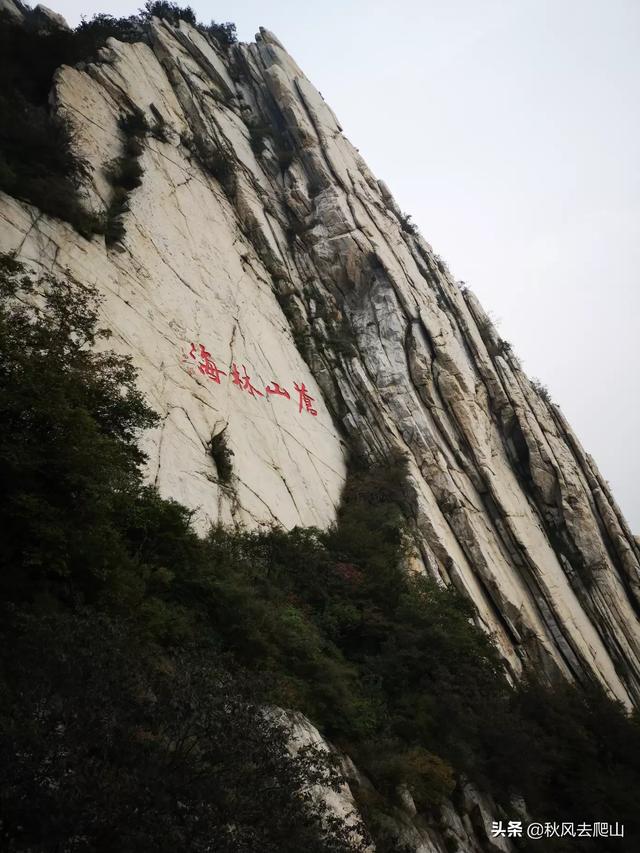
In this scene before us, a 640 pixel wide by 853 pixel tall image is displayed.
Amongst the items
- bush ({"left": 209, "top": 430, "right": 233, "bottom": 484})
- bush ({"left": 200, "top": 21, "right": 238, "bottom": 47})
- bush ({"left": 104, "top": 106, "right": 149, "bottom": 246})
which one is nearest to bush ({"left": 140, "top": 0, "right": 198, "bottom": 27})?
bush ({"left": 200, "top": 21, "right": 238, "bottom": 47})

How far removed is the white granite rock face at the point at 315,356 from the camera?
13.1m

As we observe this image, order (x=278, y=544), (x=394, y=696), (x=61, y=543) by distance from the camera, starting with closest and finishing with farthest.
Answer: (x=61, y=543) → (x=394, y=696) → (x=278, y=544)

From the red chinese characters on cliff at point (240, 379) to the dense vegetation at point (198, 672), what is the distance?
10.4ft

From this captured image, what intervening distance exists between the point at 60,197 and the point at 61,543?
10210 millimetres

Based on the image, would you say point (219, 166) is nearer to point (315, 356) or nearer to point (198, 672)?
point (315, 356)

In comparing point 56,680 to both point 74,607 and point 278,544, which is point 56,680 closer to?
point 74,607

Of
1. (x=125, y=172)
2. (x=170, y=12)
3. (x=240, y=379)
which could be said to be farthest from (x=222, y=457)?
(x=170, y=12)

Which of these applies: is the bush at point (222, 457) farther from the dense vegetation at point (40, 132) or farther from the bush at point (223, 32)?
the bush at point (223, 32)

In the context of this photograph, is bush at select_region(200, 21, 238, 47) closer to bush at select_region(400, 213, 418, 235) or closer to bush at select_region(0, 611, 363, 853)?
bush at select_region(400, 213, 418, 235)

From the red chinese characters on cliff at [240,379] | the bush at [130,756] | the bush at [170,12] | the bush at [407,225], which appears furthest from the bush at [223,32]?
the bush at [130,756]

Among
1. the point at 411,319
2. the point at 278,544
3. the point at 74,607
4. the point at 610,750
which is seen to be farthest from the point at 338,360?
the point at 74,607

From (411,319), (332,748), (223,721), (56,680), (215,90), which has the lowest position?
(332,748)

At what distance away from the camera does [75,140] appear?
49.5ft

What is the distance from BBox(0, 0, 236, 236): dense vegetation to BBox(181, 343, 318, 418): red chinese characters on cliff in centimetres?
377
